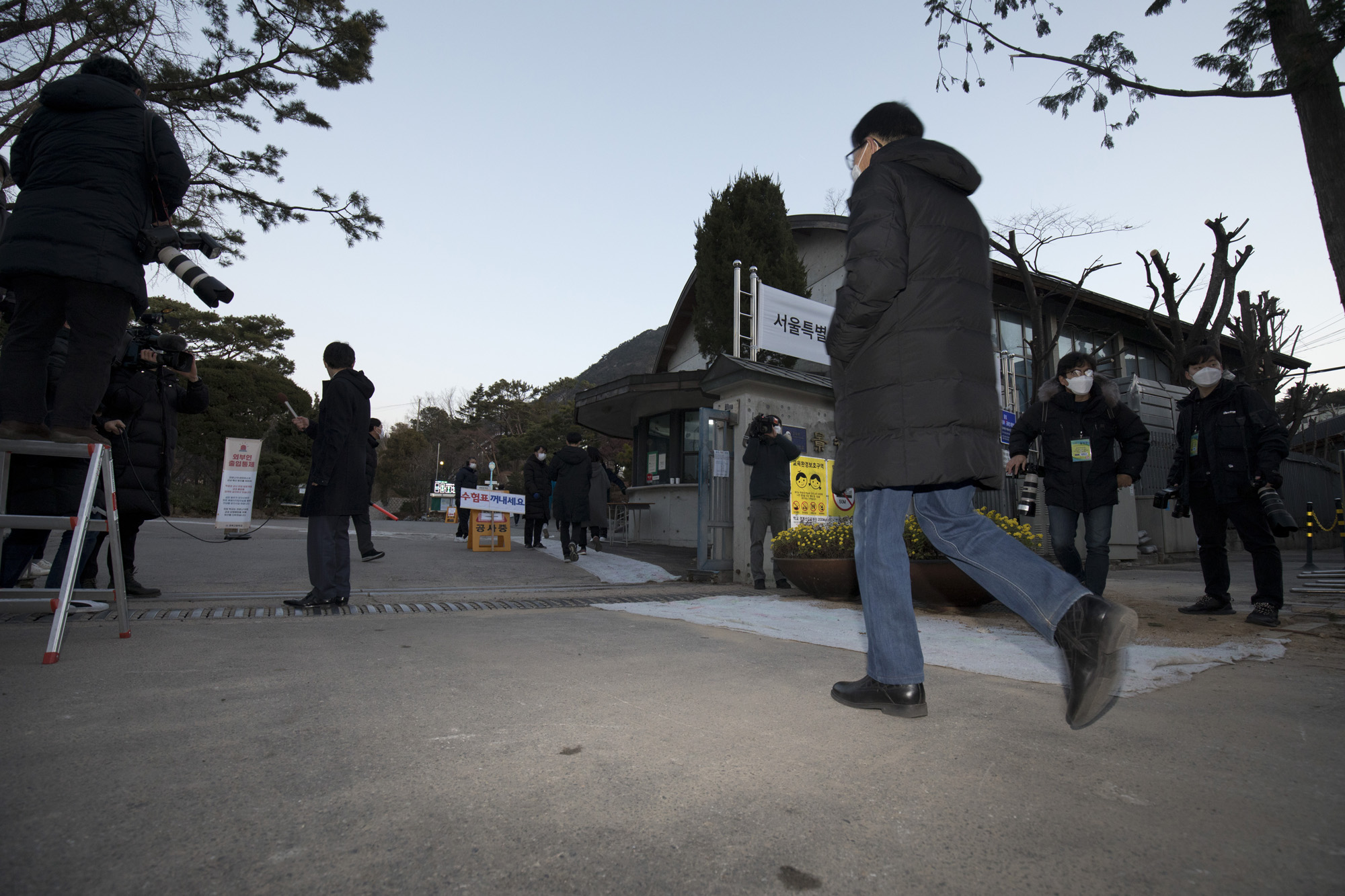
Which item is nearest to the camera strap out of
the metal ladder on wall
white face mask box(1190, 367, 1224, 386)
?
the metal ladder on wall

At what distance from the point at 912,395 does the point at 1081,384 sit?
10.4 ft

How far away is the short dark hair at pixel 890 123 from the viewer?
8.17ft

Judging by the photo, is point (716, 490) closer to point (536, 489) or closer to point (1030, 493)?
point (1030, 493)

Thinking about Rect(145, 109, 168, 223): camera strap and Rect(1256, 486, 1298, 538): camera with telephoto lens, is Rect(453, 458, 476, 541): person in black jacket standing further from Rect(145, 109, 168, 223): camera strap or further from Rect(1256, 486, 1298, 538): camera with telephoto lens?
Rect(1256, 486, 1298, 538): camera with telephoto lens

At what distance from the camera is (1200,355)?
481cm

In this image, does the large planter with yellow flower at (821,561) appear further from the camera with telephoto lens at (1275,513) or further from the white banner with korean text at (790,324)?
the white banner with korean text at (790,324)

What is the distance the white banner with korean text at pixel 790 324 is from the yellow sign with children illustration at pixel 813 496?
1.83 meters

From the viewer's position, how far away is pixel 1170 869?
1211mm

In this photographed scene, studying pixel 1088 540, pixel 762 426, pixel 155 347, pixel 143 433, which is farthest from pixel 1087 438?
pixel 143 433

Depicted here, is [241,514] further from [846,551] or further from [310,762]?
[310,762]

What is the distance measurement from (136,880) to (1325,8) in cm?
752

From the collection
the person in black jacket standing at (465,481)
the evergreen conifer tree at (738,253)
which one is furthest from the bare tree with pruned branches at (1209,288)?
the person in black jacket standing at (465,481)

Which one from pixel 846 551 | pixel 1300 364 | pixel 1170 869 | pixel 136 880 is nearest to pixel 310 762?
pixel 136 880

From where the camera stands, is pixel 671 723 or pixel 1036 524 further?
pixel 1036 524
